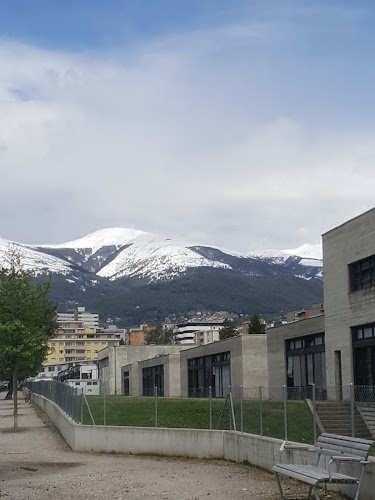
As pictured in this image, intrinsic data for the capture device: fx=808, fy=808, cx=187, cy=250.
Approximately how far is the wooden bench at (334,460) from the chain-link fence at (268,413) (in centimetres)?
157

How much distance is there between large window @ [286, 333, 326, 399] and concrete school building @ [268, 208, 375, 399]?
0.05 meters

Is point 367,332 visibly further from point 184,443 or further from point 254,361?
point 254,361

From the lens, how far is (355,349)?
35.9 metres

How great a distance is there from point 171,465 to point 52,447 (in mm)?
7330

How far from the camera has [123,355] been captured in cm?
10056

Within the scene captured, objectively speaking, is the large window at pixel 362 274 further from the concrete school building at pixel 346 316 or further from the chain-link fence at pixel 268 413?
the chain-link fence at pixel 268 413

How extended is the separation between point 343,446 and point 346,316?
75.6 ft

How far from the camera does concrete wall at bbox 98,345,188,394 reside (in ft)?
326

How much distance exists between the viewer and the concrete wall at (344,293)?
3434 cm

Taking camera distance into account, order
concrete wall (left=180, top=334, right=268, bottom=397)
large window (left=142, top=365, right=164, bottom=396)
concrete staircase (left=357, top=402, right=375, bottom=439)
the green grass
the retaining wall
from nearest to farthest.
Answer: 1. the retaining wall
2. concrete staircase (left=357, top=402, right=375, bottom=439)
3. the green grass
4. concrete wall (left=180, top=334, right=268, bottom=397)
5. large window (left=142, top=365, right=164, bottom=396)

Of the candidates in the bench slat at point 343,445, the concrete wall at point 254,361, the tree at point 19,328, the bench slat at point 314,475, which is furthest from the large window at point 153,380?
the bench slat at point 314,475

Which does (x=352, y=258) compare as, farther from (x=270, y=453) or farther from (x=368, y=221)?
(x=270, y=453)

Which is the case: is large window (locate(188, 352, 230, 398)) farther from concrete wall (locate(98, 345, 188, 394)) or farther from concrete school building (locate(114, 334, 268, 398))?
concrete wall (locate(98, 345, 188, 394))

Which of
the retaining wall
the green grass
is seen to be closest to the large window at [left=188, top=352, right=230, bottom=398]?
the green grass
